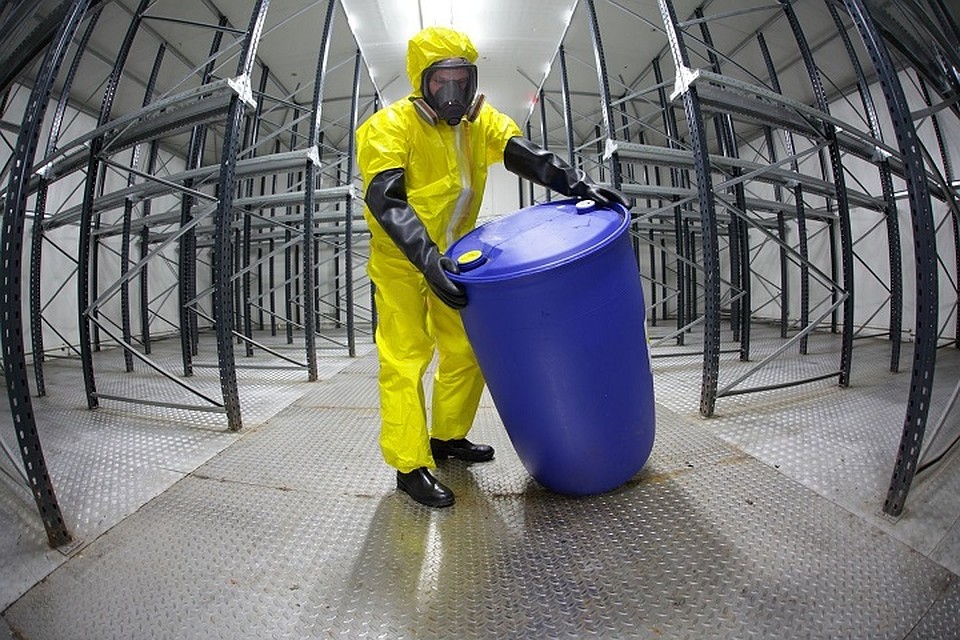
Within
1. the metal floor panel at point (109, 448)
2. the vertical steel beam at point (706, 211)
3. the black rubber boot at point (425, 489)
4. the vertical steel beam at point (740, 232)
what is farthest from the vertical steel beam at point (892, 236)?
the metal floor panel at point (109, 448)

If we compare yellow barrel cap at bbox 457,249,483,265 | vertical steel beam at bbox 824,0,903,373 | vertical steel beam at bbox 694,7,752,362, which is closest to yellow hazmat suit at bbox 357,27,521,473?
yellow barrel cap at bbox 457,249,483,265

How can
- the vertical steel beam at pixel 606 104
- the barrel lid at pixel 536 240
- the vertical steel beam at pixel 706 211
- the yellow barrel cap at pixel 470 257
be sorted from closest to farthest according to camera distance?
the barrel lid at pixel 536 240 < the yellow barrel cap at pixel 470 257 < the vertical steel beam at pixel 706 211 < the vertical steel beam at pixel 606 104

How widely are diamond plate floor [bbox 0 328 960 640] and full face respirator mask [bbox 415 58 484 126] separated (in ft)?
4.60

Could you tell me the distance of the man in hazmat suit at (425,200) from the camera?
4.11 feet

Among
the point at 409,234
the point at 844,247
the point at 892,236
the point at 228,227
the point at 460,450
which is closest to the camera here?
the point at 409,234

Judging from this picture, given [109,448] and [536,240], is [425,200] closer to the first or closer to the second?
[536,240]

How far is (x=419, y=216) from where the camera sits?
138 cm

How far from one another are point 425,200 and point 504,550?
1.19 m

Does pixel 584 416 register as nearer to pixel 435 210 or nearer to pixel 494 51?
pixel 435 210

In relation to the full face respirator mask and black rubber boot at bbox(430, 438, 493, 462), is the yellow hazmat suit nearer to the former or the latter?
the full face respirator mask

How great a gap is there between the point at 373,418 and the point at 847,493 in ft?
7.35

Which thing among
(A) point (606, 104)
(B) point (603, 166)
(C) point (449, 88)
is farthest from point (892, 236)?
(C) point (449, 88)

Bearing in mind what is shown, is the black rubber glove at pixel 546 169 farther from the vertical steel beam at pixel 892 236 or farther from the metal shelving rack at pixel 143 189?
the vertical steel beam at pixel 892 236

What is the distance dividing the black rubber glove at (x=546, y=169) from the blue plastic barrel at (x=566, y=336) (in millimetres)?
172
